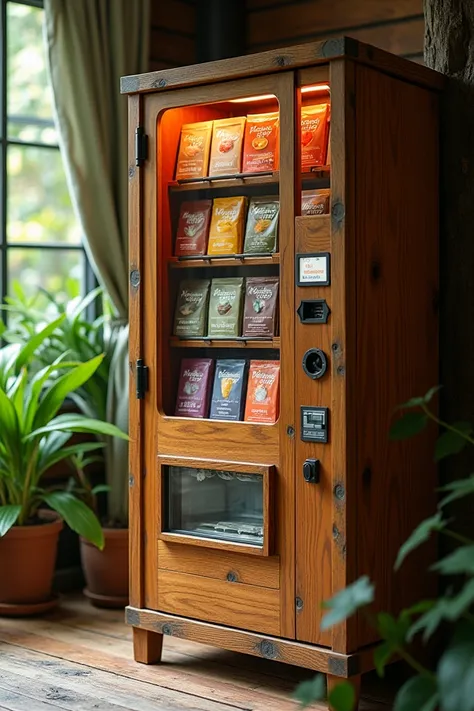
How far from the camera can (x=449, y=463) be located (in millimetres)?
3227

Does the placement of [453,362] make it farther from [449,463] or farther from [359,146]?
[359,146]

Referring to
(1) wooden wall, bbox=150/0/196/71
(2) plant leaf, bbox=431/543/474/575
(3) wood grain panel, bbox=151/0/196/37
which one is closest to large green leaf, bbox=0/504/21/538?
(1) wooden wall, bbox=150/0/196/71

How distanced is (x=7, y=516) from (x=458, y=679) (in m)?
2.40

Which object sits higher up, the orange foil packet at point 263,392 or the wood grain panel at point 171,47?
the wood grain panel at point 171,47

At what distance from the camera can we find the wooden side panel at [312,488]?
2.95 meters

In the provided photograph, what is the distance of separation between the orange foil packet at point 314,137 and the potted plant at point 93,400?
135cm

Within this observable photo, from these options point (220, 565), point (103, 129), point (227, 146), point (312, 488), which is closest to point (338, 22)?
point (103, 129)

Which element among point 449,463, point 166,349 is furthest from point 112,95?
point 449,463

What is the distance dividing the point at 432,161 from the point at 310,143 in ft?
1.28

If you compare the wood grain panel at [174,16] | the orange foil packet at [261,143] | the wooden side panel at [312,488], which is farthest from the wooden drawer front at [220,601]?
the wood grain panel at [174,16]

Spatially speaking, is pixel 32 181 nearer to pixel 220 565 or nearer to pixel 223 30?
pixel 223 30

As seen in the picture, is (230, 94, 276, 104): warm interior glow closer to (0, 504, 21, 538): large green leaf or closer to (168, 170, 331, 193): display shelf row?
(168, 170, 331, 193): display shelf row

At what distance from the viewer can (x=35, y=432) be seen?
3.76m

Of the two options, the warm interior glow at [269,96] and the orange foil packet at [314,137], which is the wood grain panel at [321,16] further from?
the orange foil packet at [314,137]
